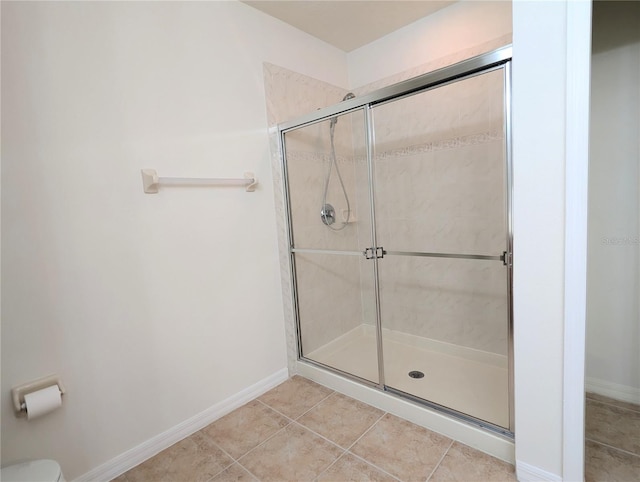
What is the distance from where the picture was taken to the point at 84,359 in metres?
1.41

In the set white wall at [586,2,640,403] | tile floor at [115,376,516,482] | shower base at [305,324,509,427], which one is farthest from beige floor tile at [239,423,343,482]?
white wall at [586,2,640,403]

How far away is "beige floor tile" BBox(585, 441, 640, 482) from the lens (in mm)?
1301

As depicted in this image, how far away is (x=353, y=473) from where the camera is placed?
4.69ft

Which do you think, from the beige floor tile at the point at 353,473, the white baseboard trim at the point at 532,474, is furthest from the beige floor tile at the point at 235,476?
the white baseboard trim at the point at 532,474

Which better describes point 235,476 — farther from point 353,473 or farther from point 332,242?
point 332,242

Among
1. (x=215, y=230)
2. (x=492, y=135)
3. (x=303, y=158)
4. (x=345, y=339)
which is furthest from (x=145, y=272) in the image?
(x=492, y=135)

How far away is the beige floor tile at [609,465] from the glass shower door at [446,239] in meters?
0.37

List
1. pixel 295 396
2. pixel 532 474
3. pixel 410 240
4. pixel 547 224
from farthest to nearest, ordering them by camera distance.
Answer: pixel 410 240 < pixel 295 396 < pixel 532 474 < pixel 547 224

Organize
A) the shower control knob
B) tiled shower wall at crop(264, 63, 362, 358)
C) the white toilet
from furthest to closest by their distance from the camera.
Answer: the shower control knob
tiled shower wall at crop(264, 63, 362, 358)
the white toilet

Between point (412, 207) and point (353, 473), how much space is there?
5.50 feet

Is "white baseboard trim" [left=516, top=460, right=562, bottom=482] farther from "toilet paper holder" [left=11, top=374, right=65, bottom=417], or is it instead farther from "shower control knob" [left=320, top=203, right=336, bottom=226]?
"toilet paper holder" [left=11, top=374, right=65, bottom=417]

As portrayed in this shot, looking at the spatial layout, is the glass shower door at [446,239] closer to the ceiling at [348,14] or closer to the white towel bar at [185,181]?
the ceiling at [348,14]

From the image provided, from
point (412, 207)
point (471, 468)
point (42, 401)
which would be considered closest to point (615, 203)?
point (412, 207)

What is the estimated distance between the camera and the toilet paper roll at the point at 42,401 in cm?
121
